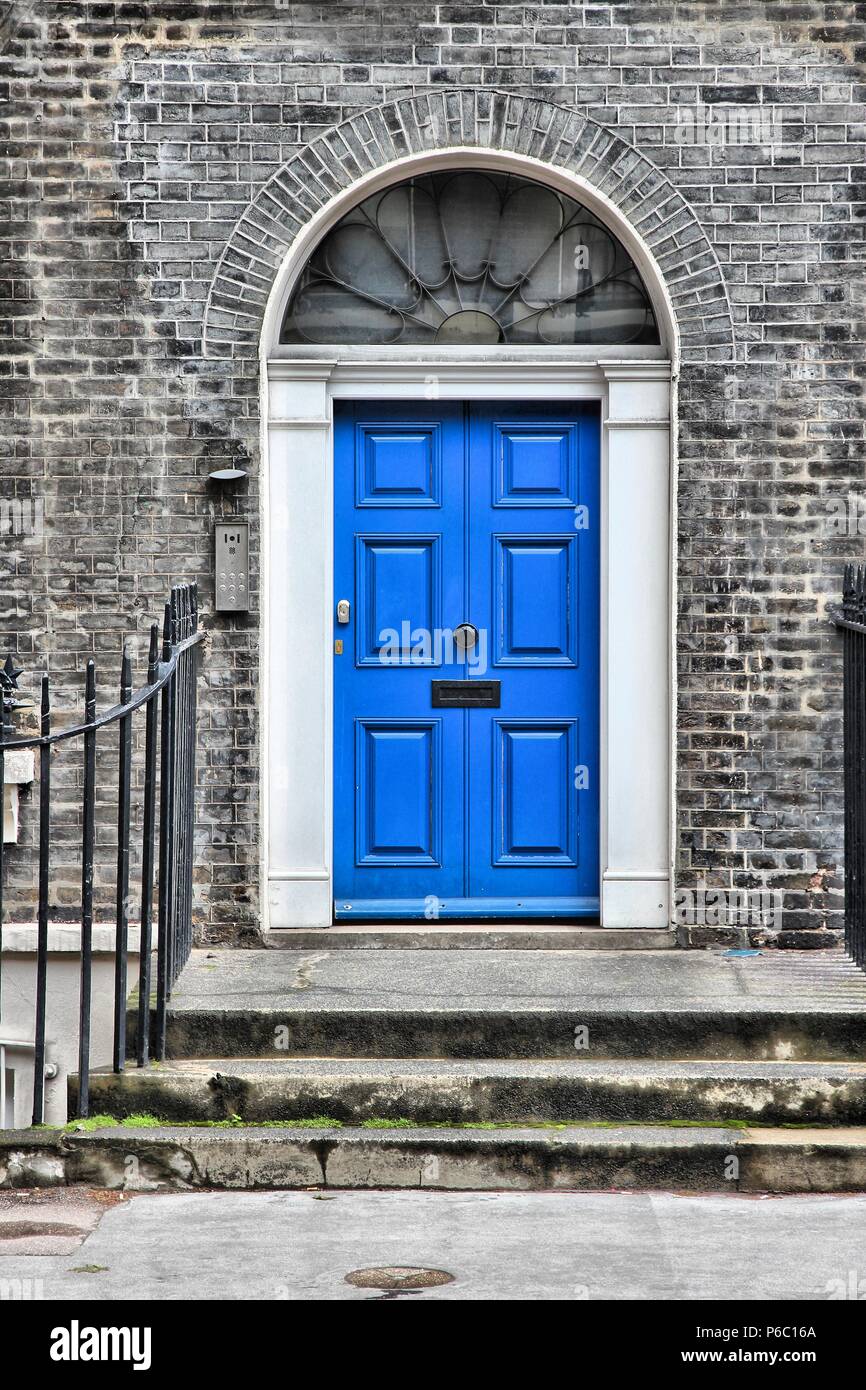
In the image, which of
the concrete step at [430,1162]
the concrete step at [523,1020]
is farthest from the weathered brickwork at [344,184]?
the concrete step at [430,1162]

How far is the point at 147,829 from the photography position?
5.62m

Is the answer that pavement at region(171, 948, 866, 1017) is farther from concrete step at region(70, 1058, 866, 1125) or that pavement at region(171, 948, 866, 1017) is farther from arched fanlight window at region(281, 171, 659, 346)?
arched fanlight window at region(281, 171, 659, 346)

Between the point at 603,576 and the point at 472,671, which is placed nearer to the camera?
the point at 603,576

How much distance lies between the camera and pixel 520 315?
7.61m

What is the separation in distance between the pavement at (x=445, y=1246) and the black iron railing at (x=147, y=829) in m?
0.59

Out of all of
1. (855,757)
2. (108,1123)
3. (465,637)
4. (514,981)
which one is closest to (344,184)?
(465,637)

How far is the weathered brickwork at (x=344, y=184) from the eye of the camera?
24.1ft

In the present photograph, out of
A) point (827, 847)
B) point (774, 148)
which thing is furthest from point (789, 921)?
point (774, 148)

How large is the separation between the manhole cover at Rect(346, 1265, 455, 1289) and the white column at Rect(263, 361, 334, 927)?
3201mm

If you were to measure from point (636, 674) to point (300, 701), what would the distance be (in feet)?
4.98

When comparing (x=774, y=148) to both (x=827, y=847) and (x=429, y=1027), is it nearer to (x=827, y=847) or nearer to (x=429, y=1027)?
(x=827, y=847)

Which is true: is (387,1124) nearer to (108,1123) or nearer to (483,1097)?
(483,1097)

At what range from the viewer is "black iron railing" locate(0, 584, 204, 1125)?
5.05 m

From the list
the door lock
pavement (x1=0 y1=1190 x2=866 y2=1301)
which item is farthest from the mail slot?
pavement (x1=0 y1=1190 x2=866 y2=1301)
